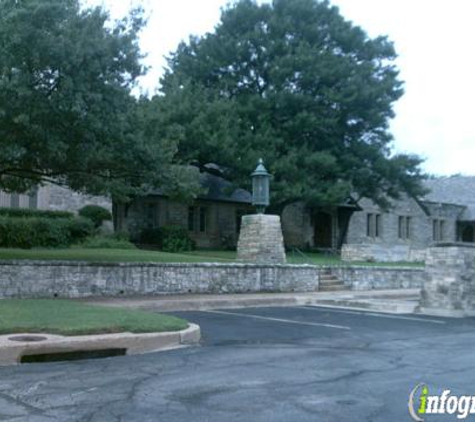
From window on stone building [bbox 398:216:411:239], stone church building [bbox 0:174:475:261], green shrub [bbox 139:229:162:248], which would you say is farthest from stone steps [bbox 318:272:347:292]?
window on stone building [bbox 398:216:411:239]

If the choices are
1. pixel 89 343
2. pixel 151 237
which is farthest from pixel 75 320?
pixel 151 237

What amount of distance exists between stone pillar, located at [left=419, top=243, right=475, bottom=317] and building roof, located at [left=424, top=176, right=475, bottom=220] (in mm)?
32247

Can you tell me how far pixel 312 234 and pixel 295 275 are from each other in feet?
65.2

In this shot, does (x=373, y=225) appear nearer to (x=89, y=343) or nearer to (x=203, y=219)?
(x=203, y=219)

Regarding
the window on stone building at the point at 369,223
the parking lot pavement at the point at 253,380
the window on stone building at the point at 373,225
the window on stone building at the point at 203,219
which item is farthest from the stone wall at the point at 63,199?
the window on stone building at the point at 373,225

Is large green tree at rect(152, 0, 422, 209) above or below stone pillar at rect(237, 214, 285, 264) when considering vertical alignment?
above

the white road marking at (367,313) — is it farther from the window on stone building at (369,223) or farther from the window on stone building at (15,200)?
the window on stone building at (369,223)

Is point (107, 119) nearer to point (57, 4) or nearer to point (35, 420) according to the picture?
point (57, 4)

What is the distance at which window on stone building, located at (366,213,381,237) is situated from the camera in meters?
44.9

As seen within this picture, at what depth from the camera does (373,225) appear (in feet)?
148

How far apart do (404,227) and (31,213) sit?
92.6 feet

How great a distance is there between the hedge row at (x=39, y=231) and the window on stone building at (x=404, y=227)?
26233mm

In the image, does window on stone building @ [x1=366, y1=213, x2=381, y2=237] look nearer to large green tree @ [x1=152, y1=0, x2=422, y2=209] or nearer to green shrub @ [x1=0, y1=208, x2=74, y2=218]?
large green tree @ [x1=152, y1=0, x2=422, y2=209]

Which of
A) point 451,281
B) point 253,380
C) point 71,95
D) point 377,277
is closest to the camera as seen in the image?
point 253,380
